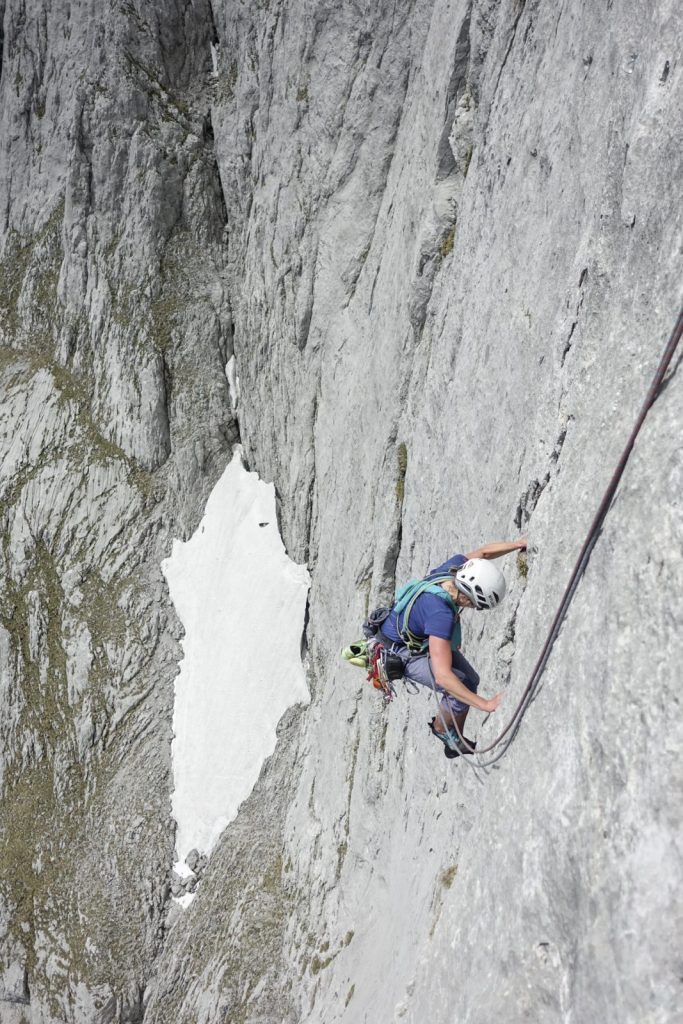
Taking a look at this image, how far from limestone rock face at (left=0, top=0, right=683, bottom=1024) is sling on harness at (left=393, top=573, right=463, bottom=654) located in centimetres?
69

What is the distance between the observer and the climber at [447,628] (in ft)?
25.8

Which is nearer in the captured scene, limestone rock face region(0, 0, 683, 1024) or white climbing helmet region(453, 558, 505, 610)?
limestone rock face region(0, 0, 683, 1024)

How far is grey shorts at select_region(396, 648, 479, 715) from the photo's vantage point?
898cm

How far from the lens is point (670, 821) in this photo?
4.58 metres

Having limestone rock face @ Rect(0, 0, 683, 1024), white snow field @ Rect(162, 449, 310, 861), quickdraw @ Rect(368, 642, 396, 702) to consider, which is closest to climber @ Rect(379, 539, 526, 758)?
quickdraw @ Rect(368, 642, 396, 702)

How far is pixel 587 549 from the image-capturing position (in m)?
6.14

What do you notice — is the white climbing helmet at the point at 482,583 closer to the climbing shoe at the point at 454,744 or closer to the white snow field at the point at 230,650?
the climbing shoe at the point at 454,744

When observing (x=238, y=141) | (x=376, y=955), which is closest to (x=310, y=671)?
(x=376, y=955)

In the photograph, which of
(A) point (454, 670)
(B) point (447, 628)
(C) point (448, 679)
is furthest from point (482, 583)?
(A) point (454, 670)

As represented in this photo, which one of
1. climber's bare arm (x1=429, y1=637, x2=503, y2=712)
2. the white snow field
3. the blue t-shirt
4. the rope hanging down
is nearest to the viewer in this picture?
the rope hanging down

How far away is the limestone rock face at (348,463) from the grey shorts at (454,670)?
1.36ft

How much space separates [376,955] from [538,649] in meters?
8.44

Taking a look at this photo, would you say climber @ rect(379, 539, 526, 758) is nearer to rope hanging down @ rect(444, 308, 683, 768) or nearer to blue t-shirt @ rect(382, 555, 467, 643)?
blue t-shirt @ rect(382, 555, 467, 643)

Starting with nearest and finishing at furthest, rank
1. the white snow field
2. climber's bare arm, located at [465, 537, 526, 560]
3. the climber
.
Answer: the climber < climber's bare arm, located at [465, 537, 526, 560] < the white snow field
